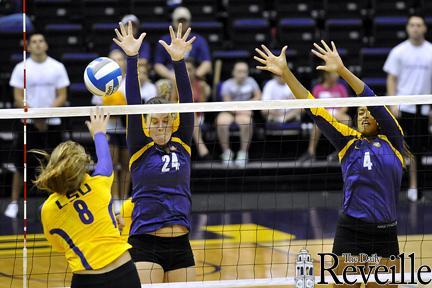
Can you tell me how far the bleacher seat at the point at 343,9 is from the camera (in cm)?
1645

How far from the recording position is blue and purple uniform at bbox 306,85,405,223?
693 centimetres

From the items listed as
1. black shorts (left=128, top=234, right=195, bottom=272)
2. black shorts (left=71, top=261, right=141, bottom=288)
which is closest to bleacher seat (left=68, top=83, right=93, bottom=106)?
black shorts (left=128, top=234, right=195, bottom=272)

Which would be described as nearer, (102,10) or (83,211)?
(83,211)

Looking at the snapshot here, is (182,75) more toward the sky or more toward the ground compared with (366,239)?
more toward the sky

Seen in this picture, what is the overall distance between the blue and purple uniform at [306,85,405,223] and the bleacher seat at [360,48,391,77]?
8413 mm

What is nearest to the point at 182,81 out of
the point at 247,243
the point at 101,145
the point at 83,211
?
the point at 101,145

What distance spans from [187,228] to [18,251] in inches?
166

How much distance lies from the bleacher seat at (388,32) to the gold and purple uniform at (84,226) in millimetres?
10892

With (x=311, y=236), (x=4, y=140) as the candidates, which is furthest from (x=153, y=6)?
(x=311, y=236)

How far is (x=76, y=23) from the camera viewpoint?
15875 mm

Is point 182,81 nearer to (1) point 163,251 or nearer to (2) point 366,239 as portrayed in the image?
(1) point 163,251

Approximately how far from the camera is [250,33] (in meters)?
15.7

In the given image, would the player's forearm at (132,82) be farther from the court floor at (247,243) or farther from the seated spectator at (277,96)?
the seated spectator at (277,96)

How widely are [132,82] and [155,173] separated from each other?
69cm
